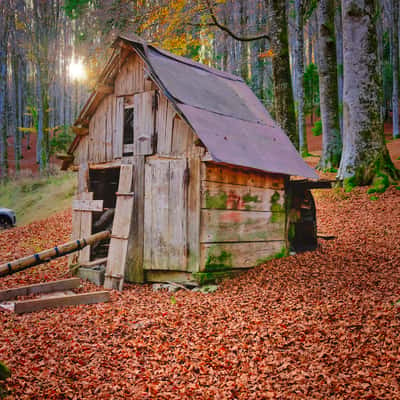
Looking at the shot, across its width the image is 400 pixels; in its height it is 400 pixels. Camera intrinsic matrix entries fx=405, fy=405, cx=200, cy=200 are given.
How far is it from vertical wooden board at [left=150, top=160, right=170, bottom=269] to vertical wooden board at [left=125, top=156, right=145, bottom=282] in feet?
1.04

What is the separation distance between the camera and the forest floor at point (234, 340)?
158 inches

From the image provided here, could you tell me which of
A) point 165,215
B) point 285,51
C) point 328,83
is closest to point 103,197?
point 165,215

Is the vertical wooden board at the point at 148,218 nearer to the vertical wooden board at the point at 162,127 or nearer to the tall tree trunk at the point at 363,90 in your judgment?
the vertical wooden board at the point at 162,127

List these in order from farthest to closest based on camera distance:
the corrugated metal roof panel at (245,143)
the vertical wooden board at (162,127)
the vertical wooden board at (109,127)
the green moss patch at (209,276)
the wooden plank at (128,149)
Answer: the vertical wooden board at (109,127), the wooden plank at (128,149), the vertical wooden board at (162,127), the green moss patch at (209,276), the corrugated metal roof panel at (245,143)

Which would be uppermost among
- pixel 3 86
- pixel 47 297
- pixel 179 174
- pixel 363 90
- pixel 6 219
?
pixel 3 86

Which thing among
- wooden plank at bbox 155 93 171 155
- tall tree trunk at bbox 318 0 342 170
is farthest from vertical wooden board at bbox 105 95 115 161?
tall tree trunk at bbox 318 0 342 170

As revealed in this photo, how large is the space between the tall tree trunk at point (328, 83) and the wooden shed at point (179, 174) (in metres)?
7.44

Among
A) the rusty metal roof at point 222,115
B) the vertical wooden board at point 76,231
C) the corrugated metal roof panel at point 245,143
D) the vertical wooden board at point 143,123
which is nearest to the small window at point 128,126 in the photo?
the vertical wooden board at point 143,123

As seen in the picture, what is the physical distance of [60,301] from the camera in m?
6.93

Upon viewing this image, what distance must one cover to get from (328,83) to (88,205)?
453 inches

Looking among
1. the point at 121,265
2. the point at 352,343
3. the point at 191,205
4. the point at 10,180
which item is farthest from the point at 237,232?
the point at 10,180

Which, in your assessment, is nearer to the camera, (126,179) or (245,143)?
(245,143)

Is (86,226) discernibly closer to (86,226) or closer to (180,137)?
(86,226)

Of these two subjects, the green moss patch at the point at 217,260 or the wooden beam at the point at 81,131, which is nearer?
the green moss patch at the point at 217,260
